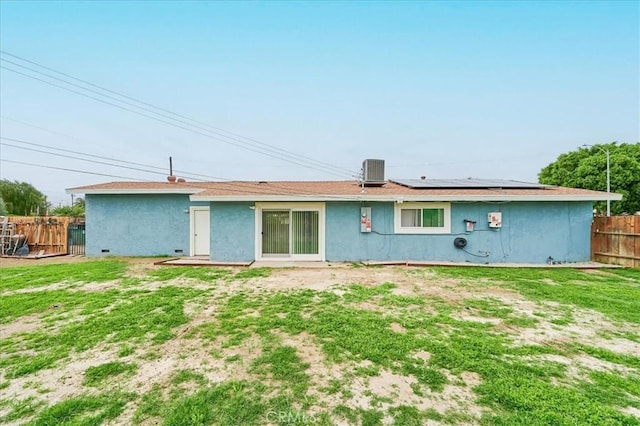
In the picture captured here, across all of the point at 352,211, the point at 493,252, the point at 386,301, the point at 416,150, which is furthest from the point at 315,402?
the point at 416,150

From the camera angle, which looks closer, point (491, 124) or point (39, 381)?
point (39, 381)

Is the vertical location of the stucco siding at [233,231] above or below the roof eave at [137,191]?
below

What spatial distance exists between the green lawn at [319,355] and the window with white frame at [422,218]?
352 cm

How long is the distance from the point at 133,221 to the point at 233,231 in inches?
184

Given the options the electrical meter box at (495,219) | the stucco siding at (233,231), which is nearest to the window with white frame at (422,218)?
the electrical meter box at (495,219)

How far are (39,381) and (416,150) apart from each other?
32.1m

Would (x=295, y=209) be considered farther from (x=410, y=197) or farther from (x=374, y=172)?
(x=410, y=197)

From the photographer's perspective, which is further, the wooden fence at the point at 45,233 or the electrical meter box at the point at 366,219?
the wooden fence at the point at 45,233

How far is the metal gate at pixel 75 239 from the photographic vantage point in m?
12.0

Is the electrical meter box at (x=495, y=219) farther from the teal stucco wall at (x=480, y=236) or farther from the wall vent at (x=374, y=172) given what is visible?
the wall vent at (x=374, y=172)

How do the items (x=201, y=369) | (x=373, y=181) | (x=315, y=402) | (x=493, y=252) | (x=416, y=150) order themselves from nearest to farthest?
1. (x=315, y=402)
2. (x=201, y=369)
3. (x=493, y=252)
4. (x=373, y=181)
5. (x=416, y=150)

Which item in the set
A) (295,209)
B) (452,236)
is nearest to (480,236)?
(452,236)

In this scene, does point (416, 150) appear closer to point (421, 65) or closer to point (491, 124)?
point (491, 124)

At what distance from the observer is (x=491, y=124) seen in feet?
59.9
